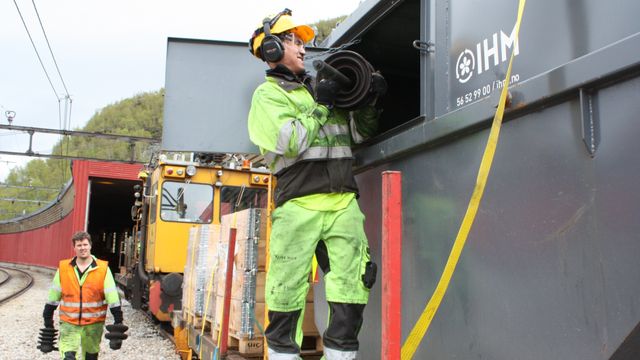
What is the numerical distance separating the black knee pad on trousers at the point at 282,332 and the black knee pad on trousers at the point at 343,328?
17cm

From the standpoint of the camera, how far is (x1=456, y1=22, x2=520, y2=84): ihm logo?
1965 mm

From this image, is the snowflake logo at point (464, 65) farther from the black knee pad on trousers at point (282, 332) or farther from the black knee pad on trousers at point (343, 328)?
the black knee pad on trousers at point (282, 332)

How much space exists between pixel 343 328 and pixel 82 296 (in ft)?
→ 13.5

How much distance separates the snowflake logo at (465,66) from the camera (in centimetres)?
→ 218

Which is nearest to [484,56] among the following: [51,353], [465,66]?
[465,66]

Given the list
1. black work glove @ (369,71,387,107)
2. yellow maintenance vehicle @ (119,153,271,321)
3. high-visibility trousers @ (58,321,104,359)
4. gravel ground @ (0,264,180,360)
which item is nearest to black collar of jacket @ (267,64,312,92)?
black work glove @ (369,71,387,107)

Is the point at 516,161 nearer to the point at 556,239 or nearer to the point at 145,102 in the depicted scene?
the point at 556,239

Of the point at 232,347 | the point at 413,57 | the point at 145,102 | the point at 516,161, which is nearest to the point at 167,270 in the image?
the point at 232,347

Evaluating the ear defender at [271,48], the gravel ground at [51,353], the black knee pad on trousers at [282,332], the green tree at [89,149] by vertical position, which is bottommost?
the gravel ground at [51,353]

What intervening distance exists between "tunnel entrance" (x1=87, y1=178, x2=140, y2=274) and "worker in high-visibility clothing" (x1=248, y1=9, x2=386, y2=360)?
18959 mm

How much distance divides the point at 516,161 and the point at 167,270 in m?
9.01

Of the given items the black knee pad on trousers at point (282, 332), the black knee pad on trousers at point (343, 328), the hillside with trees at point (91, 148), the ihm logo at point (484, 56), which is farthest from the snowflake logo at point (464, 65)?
the hillside with trees at point (91, 148)

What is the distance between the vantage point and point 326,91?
2596 mm

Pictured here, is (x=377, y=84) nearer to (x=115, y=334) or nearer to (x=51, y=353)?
(x=115, y=334)
